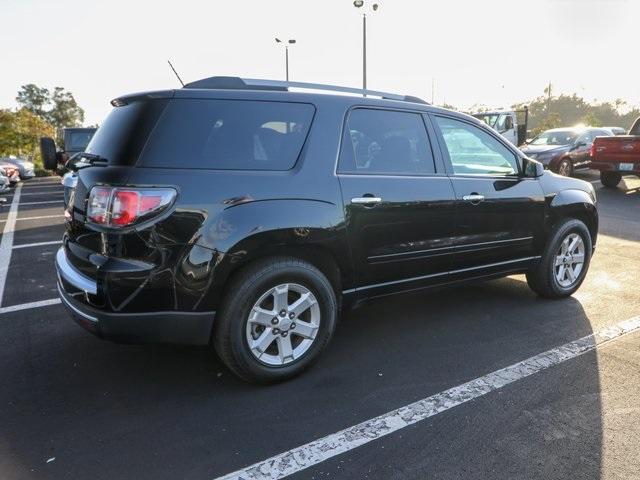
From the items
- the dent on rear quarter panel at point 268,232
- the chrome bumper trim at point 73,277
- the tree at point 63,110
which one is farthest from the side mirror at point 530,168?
the tree at point 63,110

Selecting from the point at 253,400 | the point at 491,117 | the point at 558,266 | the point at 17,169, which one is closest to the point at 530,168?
the point at 558,266

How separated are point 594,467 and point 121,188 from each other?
2707 mm

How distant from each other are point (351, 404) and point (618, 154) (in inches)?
476

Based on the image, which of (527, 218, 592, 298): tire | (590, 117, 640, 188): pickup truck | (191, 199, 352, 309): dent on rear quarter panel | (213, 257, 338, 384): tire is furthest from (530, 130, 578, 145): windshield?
(213, 257, 338, 384): tire

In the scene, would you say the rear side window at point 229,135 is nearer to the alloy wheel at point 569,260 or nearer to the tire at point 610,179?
the alloy wheel at point 569,260

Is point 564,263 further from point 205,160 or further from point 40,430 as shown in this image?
point 40,430

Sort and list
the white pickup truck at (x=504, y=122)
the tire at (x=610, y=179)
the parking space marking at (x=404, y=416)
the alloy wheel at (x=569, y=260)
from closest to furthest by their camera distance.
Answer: the parking space marking at (x=404, y=416) < the alloy wheel at (x=569, y=260) < the tire at (x=610, y=179) < the white pickup truck at (x=504, y=122)

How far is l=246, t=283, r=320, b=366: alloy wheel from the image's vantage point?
3.04m

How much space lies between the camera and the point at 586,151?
1492 centimetres

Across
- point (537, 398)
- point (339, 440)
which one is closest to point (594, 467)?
point (537, 398)

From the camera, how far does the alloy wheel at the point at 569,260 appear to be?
4719mm

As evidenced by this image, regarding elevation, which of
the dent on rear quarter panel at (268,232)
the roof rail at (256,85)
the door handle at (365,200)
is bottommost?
the dent on rear quarter panel at (268,232)

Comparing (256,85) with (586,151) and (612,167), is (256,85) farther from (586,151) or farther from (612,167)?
(586,151)

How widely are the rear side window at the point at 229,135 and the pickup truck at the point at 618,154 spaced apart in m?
11.5
